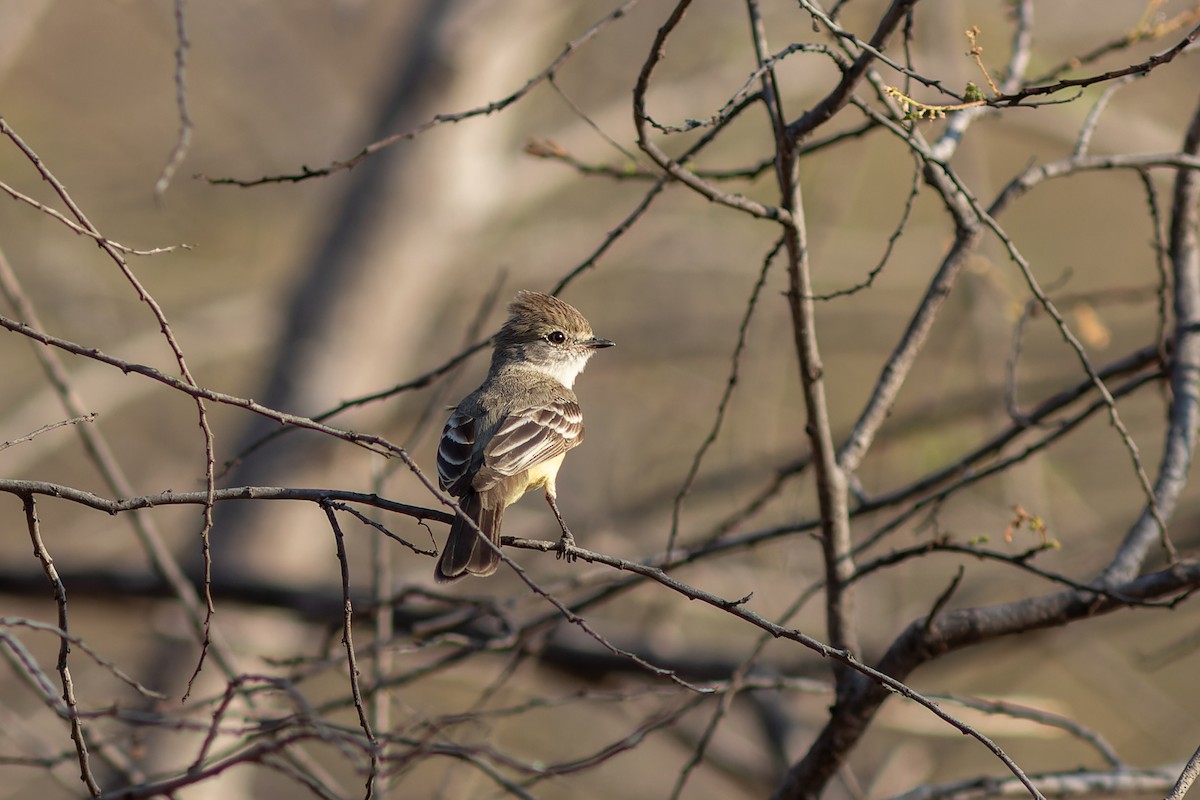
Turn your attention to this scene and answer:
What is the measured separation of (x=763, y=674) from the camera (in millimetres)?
5461

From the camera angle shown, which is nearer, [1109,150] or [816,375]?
[816,375]

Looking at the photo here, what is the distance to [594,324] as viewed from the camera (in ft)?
40.1

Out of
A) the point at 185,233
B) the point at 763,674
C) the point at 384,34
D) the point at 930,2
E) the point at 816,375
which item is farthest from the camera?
the point at 384,34

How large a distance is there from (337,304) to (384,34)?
741 centimetres

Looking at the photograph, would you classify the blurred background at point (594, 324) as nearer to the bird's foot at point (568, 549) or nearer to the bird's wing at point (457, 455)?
the bird's wing at point (457, 455)

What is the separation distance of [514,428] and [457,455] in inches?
9.1

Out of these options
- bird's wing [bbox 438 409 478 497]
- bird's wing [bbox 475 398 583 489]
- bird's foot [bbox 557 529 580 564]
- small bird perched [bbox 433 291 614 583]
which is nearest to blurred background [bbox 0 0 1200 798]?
small bird perched [bbox 433 291 614 583]

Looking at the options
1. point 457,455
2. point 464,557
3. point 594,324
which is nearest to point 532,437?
point 457,455

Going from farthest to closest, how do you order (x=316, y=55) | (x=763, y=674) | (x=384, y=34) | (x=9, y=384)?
1. (x=384, y=34)
2. (x=316, y=55)
3. (x=9, y=384)
4. (x=763, y=674)

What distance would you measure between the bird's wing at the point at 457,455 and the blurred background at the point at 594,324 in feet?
7.98

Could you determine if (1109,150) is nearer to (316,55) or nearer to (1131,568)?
(1131,568)

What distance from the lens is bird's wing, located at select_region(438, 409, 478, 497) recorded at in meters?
4.26

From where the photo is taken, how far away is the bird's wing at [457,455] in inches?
168

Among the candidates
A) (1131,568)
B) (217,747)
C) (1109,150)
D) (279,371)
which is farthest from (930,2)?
(217,747)
